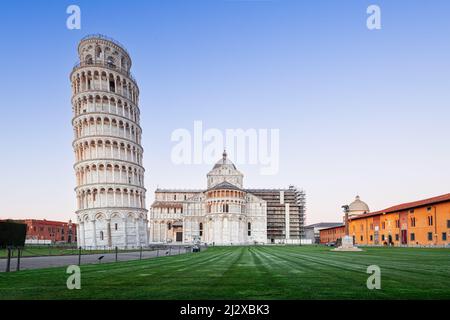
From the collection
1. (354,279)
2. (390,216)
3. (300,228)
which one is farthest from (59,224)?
(354,279)

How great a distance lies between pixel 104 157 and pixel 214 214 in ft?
144

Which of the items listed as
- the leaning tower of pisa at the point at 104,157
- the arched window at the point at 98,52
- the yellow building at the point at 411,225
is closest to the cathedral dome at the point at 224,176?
the yellow building at the point at 411,225

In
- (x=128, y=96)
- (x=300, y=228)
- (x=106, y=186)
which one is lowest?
(x=300, y=228)

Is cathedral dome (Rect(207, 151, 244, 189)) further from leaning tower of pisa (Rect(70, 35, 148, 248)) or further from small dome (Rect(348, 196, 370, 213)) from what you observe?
leaning tower of pisa (Rect(70, 35, 148, 248))

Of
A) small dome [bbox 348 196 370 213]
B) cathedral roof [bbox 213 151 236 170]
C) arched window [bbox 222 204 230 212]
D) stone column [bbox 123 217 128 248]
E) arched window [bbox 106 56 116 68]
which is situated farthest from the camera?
cathedral roof [bbox 213 151 236 170]

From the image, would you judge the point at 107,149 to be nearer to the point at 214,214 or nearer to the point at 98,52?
the point at 98,52

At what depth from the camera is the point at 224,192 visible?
101 m

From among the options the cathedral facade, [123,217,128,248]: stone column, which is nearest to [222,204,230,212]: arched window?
the cathedral facade

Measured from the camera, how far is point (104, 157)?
219 feet

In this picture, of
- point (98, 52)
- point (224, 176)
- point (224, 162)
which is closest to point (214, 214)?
point (224, 176)

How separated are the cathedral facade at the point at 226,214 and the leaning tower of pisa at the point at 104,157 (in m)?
33.5

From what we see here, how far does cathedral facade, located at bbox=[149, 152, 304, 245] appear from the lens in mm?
100875
